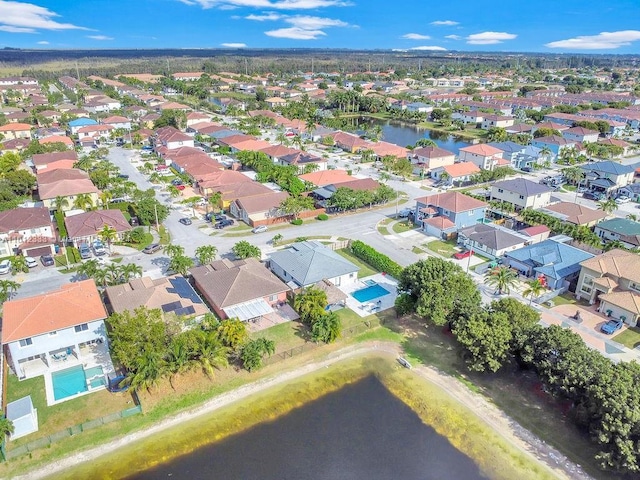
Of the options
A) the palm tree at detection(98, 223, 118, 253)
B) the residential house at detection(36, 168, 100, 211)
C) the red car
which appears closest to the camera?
the palm tree at detection(98, 223, 118, 253)

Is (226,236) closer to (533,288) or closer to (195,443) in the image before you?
(195,443)

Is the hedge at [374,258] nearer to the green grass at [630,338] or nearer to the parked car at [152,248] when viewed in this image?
the green grass at [630,338]

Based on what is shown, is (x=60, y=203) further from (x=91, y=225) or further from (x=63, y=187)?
(x=91, y=225)

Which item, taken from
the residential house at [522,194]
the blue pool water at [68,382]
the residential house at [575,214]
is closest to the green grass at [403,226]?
the residential house at [522,194]

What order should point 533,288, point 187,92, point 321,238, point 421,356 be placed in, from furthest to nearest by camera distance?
point 187,92 → point 321,238 → point 533,288 → point 421,356

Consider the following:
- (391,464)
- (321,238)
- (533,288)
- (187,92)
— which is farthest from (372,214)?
(187,92)

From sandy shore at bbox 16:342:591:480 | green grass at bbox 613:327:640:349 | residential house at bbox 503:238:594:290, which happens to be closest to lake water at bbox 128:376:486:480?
sandy shore at bbox 16:342:591:480

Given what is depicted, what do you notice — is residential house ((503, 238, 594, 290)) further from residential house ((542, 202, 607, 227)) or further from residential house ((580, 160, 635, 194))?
residential house ((580, 160, 635, 194))
